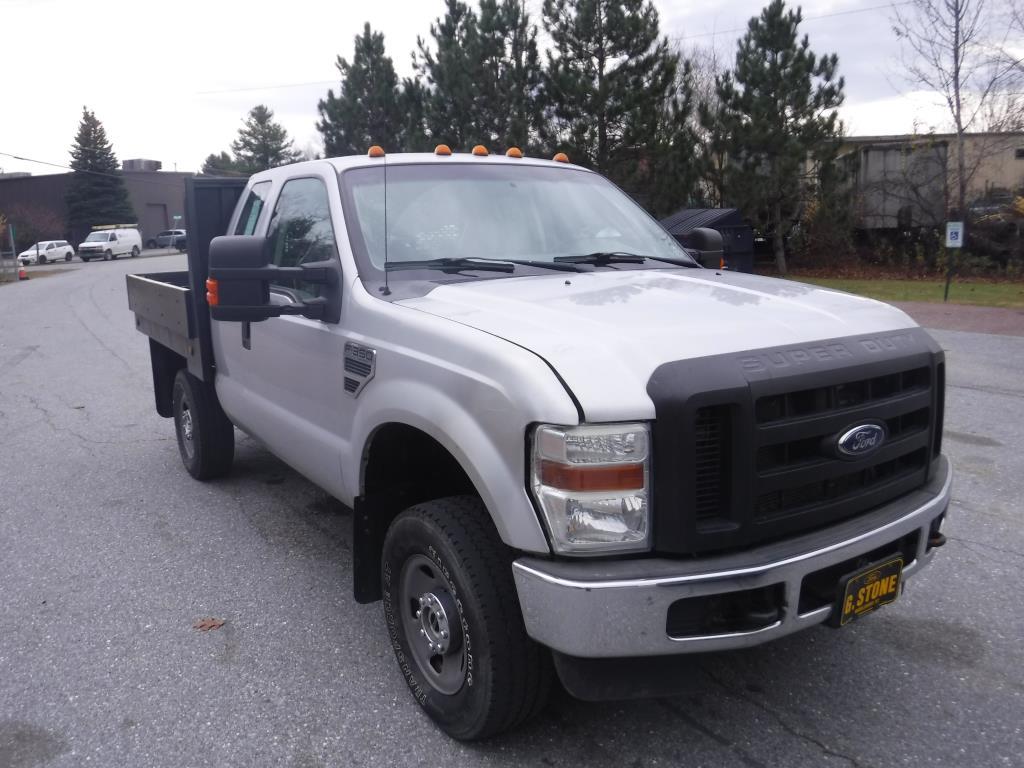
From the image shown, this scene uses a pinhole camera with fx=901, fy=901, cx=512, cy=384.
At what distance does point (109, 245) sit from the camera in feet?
173

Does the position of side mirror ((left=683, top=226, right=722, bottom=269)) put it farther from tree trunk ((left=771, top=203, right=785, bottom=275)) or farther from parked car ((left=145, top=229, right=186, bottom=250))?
parked car ((left=145, top=229, right=186, bottom=250))

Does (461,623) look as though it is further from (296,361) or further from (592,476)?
(296,361)

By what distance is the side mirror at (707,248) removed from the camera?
15.6 ft

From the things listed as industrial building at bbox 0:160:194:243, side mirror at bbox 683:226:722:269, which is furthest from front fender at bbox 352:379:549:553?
industrial building at bbox 0:160:194:243

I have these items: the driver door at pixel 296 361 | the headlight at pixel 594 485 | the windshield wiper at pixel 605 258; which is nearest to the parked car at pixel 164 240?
the driver door at pixel 296 361

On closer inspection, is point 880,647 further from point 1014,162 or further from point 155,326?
point 1014,162

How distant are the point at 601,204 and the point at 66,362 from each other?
32.0 ft

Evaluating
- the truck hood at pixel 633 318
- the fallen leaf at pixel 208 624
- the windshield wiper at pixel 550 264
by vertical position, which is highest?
the windshield wiper at pixel 550 264

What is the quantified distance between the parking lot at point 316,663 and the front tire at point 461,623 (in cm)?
18

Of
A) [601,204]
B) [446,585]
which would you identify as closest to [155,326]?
[601,204]

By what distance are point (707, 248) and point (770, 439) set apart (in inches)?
94.6

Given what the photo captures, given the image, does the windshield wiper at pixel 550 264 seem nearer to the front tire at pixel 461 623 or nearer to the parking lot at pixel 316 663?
the front tire at pixel 461 623

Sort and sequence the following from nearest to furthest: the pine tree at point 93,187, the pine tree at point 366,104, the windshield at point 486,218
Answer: the windshield at point 486,218 < the pine tree at point 366,104 < the pine tree at point 93,187

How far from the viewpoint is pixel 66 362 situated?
11930 millimetres
